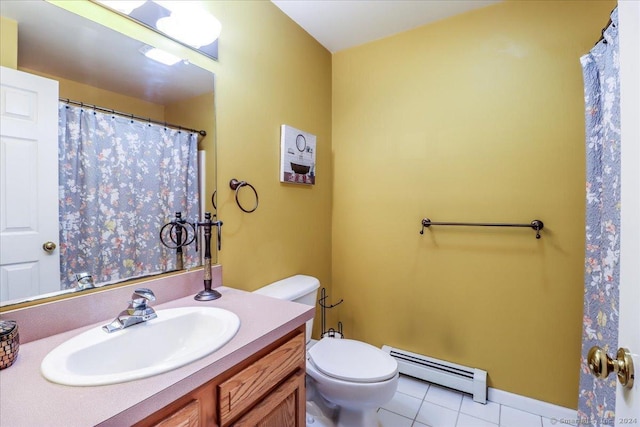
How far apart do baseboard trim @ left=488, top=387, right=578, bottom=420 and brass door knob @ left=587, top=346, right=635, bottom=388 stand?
1501 millimetres

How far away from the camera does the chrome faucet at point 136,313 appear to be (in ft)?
2.98

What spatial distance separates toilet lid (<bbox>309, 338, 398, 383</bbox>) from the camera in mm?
1340

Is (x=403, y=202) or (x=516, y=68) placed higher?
(x=516, y=68)

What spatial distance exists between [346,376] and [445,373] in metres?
0.91

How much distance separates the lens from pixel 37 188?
90cm

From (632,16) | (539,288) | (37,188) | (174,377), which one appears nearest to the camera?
(632,16)

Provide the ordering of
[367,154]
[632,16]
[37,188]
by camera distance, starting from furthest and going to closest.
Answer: [367,154] → [37,188] → [632,16]

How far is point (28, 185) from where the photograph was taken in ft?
2.89

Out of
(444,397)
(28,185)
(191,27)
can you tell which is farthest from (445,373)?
(191,27)

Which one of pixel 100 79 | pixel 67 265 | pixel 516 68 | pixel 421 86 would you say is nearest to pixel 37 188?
pixel 67 265

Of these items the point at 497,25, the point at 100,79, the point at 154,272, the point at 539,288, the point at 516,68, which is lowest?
the point at 539,288

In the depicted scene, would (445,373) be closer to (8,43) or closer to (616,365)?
(616,365)

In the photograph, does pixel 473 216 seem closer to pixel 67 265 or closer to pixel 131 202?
pixel 131 202

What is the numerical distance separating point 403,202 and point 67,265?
1.80 metres
